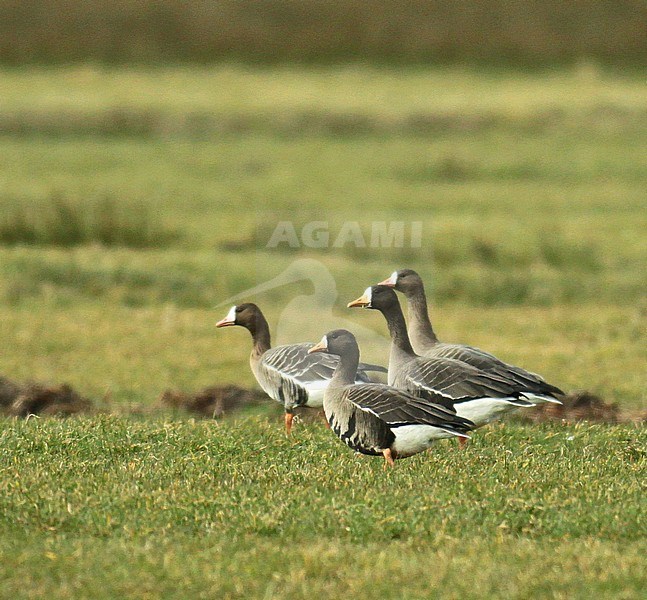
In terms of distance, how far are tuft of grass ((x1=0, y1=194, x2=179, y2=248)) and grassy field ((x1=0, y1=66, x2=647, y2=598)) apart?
0.27 feet

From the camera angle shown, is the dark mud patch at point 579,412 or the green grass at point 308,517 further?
the dark mud patch at point 579,412

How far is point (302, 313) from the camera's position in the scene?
18.7 meters

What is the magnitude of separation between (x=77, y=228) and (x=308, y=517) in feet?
72.7

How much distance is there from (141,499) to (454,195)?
3319cm

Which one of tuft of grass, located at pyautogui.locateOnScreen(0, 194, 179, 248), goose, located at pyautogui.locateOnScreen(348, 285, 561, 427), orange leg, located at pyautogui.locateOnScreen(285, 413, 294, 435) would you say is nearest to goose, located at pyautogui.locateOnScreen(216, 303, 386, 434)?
orange leg, located at pyautogui.locateOnScreen(285, 413, 294, 435)

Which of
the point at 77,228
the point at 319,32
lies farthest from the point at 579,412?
the point at 319,32

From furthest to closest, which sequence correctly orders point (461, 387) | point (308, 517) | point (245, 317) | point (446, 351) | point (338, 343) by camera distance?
1. point (245, 317)
2. point (446, 351)
3. point (338, 343)
4. point (461, 387)
5. point (308, 517)

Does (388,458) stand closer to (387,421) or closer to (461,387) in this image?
(387,421)

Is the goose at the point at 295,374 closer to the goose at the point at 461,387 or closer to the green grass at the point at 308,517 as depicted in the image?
the green grass at the point at 308,517

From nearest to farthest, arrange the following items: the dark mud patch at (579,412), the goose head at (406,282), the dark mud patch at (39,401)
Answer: the goose head at (406,282)
the dark mud patch at (579,412)
the dark mud patch at (39,401)

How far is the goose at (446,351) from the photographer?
1145cm

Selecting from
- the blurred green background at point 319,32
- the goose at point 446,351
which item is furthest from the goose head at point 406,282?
the blurred green background at point 319,32

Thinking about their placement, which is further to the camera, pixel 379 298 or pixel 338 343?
pixel 379 298

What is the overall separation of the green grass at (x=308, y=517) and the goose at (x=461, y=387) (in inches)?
18.0
